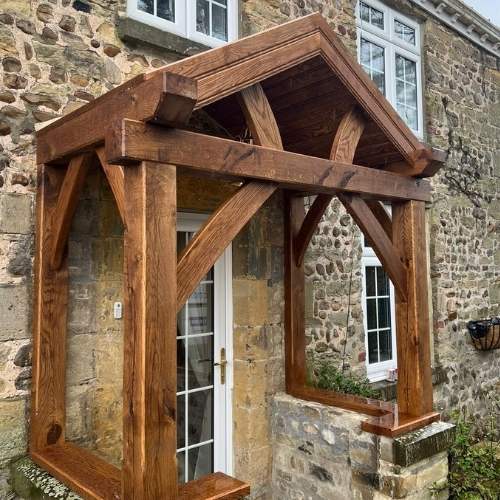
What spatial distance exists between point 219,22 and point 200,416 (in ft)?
11.2

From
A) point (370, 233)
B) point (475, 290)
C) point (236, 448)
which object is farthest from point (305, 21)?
point (475, 290)

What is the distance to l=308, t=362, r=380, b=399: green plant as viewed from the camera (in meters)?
4.57

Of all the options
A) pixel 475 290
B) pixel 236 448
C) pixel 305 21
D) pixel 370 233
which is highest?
pixel 305 21

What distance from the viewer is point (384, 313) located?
19.6ft

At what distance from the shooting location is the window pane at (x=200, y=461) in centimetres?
399

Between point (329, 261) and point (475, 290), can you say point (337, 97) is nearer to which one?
point (329, 261)

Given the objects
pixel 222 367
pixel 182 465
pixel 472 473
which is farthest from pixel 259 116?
pixel 472 473

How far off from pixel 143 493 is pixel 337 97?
2.68 meters

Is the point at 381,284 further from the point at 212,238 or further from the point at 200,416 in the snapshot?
the point at 212,238

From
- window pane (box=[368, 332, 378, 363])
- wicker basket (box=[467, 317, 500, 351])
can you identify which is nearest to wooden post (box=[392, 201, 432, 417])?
window pane (box=[368, 332, 378, 363])

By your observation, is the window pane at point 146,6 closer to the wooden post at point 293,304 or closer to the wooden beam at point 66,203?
the wooden beam at point 66,203

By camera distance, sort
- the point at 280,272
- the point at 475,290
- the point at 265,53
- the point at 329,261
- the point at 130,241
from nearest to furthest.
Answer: the point at 130,241, the point at 265,53, the point at 280,272, the point at 329,261, the point at 475,290

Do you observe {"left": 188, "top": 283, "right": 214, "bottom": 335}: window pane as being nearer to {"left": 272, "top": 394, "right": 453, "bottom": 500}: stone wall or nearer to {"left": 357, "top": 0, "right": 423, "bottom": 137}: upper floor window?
{"left": 272, "top": 394, "right": 453, "bottom": 500}: stone wall

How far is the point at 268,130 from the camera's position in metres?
2.84
